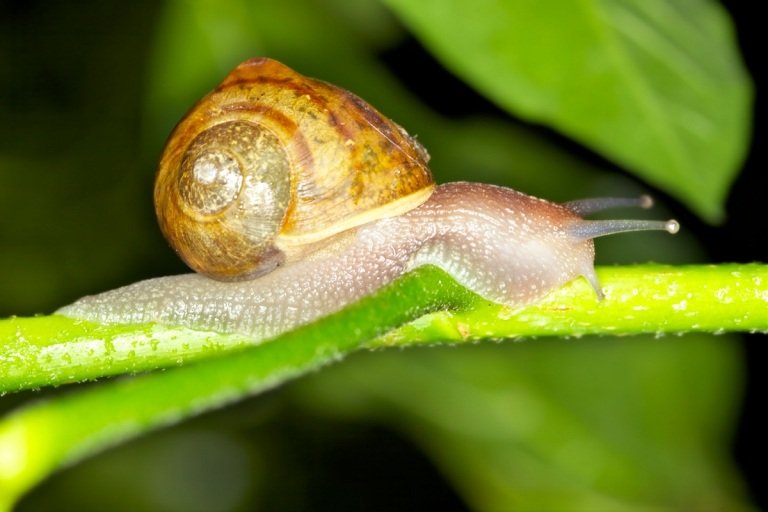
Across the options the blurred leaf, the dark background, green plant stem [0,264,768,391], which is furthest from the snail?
the dark background

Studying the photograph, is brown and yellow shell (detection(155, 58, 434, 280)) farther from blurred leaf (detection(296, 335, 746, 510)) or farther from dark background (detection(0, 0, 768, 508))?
dark background (detection(0, 0, 768, 508))

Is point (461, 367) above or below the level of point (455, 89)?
below

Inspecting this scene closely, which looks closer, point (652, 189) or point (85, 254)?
point (652, 189)

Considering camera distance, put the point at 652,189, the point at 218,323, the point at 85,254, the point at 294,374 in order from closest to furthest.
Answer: the point at 294,374, the point at 218,323, the point at 652,189, the point at 85,254

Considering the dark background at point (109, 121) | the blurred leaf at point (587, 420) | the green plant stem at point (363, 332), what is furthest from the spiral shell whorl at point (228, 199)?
the dark background at point (109, 121)

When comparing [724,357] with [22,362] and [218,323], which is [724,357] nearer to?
[218,323]

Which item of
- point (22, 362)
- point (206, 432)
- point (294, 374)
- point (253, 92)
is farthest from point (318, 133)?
point (206, 432)
